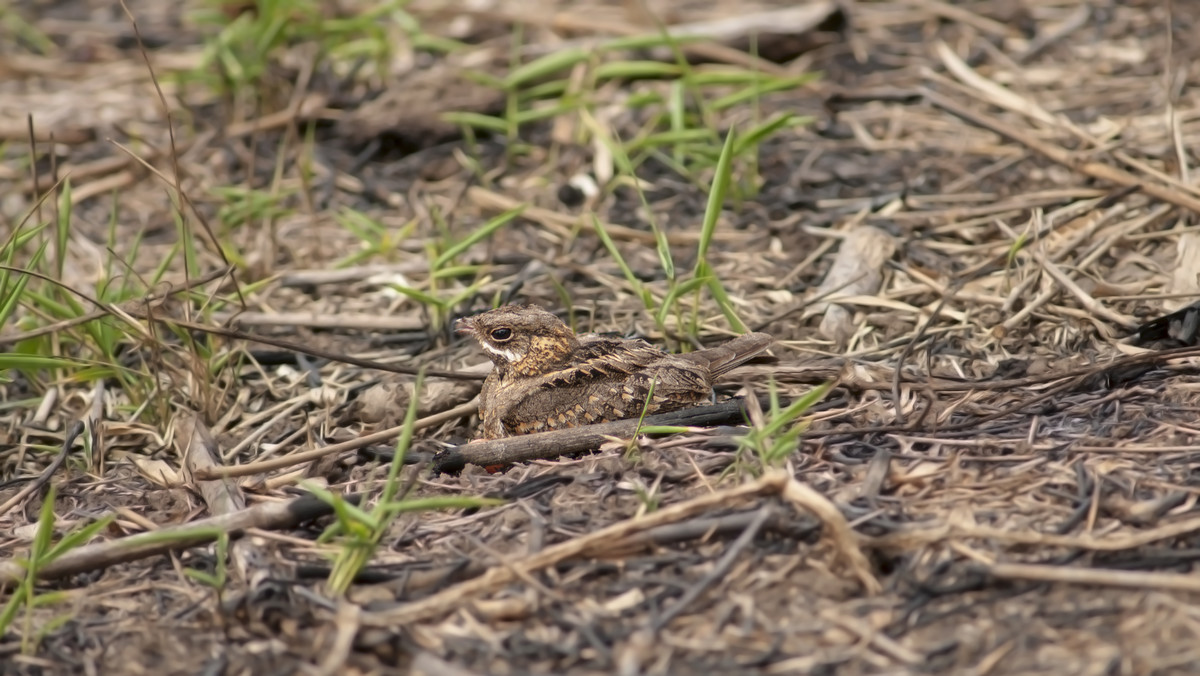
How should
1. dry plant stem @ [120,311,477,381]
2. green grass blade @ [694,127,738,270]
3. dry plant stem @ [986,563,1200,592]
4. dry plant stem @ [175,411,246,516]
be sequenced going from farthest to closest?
green grass blade @ [694,127,738,270] < dry plant stem @ [120,311,477,381] < dry plant stem @ [175,411,246,516] < dry plant stem @ [986,563,1200,592]

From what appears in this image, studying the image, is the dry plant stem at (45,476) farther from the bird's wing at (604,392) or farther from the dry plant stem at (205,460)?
the bird's wing at (604,392)

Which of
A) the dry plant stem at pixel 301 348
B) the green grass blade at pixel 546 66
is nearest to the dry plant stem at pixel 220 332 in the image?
the dry plant stem at pixel 301 348

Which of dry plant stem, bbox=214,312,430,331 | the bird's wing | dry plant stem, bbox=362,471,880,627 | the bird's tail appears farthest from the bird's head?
dry plant stem, bbox=362,471,880,627

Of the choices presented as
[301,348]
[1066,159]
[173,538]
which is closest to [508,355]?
[301,348]

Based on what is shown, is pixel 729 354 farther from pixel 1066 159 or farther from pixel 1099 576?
pixel 1066 159

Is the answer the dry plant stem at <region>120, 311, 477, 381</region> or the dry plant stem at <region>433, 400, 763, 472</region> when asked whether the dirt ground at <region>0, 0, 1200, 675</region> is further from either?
the dry plant stem at <region>120, 311, 477, 381</region>
